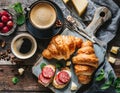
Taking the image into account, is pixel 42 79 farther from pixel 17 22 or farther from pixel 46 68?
pixel 17 22

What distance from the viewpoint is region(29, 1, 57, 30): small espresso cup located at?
427cm

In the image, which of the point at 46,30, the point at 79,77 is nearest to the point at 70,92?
the point at 79,77

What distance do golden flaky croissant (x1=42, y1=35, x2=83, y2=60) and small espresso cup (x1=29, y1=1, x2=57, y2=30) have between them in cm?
11

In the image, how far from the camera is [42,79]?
4.30 meters

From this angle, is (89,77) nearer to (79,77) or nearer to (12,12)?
(79,77)

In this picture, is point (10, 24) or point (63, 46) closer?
point (63, 46)

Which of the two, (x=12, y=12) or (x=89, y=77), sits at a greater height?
(x=12, y=12)

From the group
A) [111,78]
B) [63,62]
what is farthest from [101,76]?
[63,62]

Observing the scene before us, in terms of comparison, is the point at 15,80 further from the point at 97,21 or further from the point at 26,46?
the point at 97,21

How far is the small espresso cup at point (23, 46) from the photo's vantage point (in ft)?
14.3

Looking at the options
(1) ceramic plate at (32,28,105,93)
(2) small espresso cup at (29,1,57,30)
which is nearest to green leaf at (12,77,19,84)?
(1) ceramic plate at (32,28,105,93)

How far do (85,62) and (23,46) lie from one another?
1.40 feet

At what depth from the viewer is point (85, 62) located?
4230mm

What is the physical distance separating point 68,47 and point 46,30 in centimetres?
20
